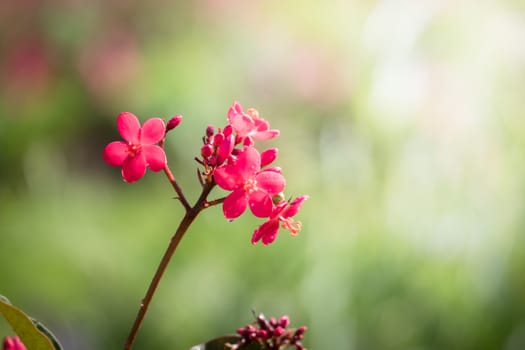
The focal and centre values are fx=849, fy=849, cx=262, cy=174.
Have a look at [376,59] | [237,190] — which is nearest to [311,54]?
[376,59]

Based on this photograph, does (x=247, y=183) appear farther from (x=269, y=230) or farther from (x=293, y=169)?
(x=293, y=169)

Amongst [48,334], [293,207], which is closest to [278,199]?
[293,207]

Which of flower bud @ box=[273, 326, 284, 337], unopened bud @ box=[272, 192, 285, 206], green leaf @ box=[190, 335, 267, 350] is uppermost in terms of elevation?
unopened bud @ box=[272, 192, 285, 206]

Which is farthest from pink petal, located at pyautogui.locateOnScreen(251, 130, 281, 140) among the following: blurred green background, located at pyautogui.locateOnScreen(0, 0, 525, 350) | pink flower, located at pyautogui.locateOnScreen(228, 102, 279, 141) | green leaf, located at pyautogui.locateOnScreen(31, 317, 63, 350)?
blurred green background, located at pyautogui.locateOnScreen(0, 0, 525, 350)

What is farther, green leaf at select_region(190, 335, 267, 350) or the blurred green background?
the blurred green background

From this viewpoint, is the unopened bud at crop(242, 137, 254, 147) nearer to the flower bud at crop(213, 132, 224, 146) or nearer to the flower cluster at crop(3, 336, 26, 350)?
the flower bud at crop(213, 132, 224, 146)

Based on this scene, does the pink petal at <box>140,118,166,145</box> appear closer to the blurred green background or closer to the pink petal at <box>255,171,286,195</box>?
the pink petal at <box>255,171,286,195</box>

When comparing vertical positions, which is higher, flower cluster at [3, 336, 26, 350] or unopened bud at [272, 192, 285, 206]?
unopened bud at [272, 192, 285, 206]
